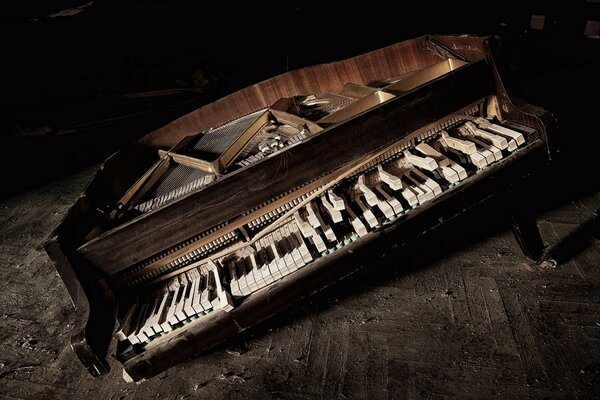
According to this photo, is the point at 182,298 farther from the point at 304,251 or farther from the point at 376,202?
the point at 376,202

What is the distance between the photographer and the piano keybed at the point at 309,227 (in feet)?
6.49

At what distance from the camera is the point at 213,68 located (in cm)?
696

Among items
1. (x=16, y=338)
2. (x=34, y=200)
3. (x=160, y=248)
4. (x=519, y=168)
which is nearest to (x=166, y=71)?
(x=34, y=200)

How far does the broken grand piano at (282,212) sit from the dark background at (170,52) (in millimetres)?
3127

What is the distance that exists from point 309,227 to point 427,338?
123 cm

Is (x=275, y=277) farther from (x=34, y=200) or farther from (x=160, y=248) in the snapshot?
(x=34, y=200)

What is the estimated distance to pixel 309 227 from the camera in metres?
2.03

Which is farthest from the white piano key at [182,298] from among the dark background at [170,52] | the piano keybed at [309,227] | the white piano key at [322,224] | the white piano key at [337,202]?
the dark background at [170,52]

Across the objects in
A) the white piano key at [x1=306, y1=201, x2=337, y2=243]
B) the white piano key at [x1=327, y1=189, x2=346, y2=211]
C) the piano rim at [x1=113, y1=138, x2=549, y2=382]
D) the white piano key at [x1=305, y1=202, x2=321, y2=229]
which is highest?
the white piano key at [x1=327, y1=189, x2=346, y2=211]

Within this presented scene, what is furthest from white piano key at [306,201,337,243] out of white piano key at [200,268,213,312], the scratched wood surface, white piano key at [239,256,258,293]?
white piano key at [200,268,213,312]

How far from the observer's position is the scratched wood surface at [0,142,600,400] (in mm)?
2250

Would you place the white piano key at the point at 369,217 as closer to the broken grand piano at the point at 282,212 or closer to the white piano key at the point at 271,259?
the broken grand piano at the point at 282,212

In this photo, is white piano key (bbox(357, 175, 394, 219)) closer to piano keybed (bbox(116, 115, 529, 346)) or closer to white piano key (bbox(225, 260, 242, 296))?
piano keybed (bbox(116, 115, 529, 346))

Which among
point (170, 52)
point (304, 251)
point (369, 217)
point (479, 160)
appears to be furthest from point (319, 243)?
point (170, 52)
